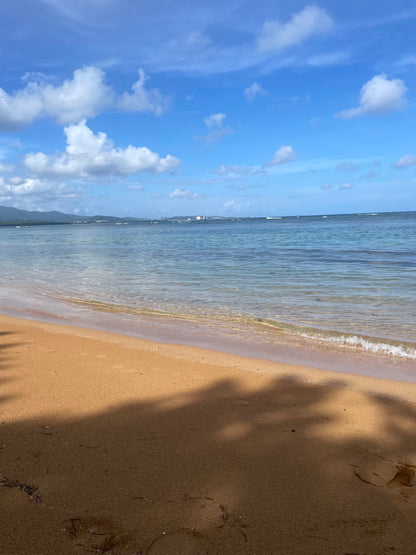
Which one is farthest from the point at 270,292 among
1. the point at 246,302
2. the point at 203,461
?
the point at 203,461

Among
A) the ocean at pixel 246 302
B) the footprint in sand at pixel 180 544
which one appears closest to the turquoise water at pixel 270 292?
the ocean at pixel 246 302

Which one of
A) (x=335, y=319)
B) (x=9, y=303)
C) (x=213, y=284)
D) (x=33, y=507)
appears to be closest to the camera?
(x=33, y=507)

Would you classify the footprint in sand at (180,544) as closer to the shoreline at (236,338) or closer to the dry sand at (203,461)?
the dry sand at (203,461)

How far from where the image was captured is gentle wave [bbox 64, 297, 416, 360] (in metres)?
6.39

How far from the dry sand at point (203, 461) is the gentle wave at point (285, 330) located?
1.60 metres

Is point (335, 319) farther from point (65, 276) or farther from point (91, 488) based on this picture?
point (65, 276)

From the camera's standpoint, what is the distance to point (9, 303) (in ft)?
36.0

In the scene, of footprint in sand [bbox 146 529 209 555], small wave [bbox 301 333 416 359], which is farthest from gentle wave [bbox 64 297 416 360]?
footprint in sand [bbox 146 529 209 555]

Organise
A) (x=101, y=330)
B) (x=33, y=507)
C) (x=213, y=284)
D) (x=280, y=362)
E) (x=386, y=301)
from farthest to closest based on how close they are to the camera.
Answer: (x=213, y=284) < (x=386, y=301) < (x=101, y=330) < (x=280, y=362) < (x=33, y=507)

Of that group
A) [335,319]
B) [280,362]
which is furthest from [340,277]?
[280,362]

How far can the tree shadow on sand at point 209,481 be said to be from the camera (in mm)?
2223

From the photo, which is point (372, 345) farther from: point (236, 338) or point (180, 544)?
point (180, 544)

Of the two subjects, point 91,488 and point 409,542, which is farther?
point 91,488

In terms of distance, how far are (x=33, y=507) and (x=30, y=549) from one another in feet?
1.08
